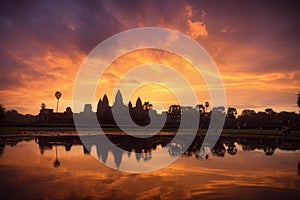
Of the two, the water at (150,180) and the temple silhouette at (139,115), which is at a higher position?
the temple silhouette at (139,115)

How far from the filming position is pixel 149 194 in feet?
33.6

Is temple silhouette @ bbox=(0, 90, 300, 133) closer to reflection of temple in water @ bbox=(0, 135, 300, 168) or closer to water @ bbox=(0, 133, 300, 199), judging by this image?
→ reflection of temple in water @ bbox=(0, 135, 300, 168)

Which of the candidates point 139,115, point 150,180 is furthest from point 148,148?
point 139,115

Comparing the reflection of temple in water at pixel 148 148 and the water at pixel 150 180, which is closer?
the water at pixel 150 180

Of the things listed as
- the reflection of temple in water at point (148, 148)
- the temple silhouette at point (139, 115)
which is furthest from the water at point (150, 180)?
the temple silhouette at point (139, 115)

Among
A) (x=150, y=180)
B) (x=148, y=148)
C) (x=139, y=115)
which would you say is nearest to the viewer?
(x=150, y=180)

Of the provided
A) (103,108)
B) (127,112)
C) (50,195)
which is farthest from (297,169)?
(103,108)

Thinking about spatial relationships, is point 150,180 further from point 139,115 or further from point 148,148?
point 139,115

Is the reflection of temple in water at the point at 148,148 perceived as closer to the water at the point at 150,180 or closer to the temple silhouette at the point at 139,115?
the water at the point at 150,180

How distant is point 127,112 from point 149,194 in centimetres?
11452

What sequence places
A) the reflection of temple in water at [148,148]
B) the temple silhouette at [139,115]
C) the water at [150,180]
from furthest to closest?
1. the temple silhouette at [139,115]
2. the reflection of temple in water at [148,148]
3. the water at [150,180]

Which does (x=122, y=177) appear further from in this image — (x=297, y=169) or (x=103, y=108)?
(x=103, y=108)

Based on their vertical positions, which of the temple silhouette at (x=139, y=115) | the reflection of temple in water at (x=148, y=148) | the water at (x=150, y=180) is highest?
the temple silhouette at (x=139, y=115)

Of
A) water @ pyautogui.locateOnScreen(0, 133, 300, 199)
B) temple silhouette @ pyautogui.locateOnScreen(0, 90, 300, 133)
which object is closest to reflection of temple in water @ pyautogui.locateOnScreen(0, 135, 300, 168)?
water @ pyautogui.locateOnScreen(0, 133, 300, 199)
